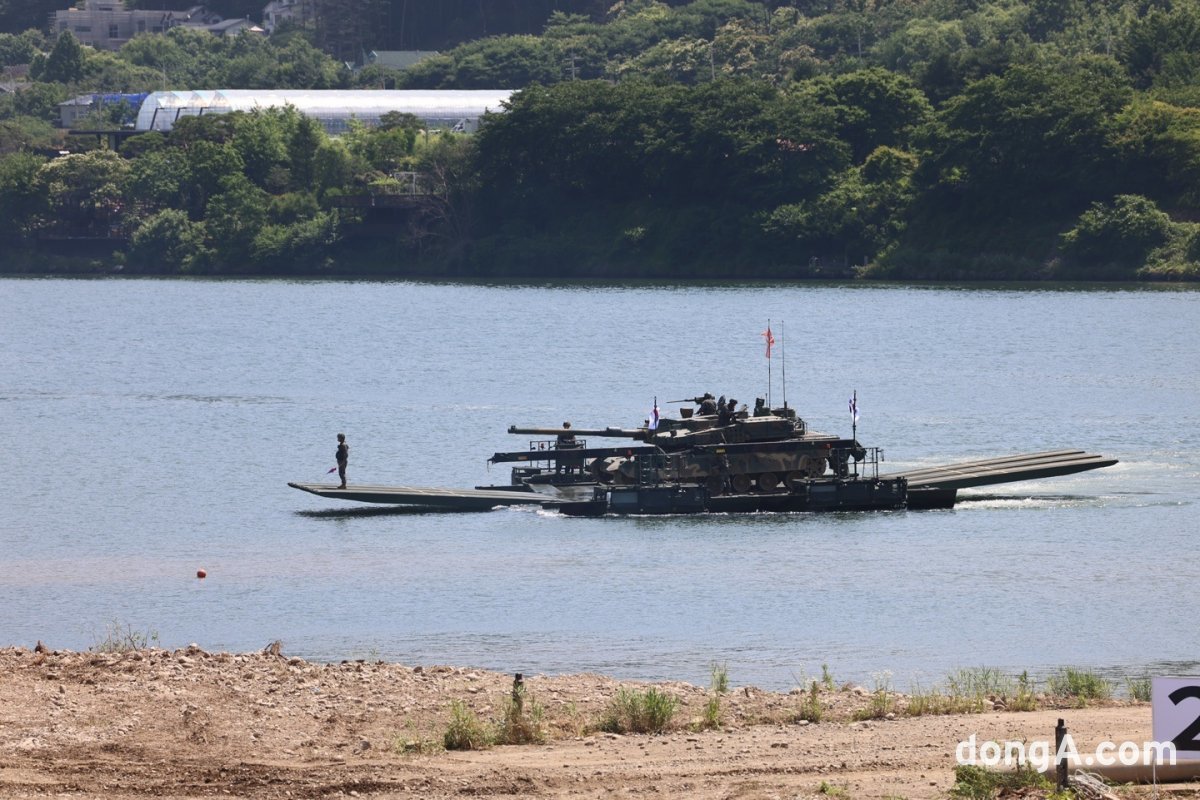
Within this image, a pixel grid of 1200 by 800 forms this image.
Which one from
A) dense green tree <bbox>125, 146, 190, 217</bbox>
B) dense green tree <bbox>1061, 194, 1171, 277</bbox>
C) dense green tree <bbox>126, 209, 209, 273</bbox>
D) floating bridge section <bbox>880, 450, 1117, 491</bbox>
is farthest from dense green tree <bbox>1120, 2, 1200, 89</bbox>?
floating bridge section <bbox>880, 450, 1117, 491</bbox>

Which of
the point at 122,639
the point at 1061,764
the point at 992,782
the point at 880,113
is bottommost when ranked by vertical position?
the point at 122,639

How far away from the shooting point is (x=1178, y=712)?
21.6 m

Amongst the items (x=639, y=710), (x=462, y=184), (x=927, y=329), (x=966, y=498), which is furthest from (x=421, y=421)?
(x=462, y=184)

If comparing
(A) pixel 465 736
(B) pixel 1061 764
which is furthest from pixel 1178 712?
(A) pixel 465 736

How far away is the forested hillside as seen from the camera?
131625mm

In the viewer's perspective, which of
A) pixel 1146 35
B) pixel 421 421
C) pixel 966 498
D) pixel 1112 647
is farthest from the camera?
pixel 1146 35

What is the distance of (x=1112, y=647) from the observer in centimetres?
3916

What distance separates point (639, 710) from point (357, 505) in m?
31.1

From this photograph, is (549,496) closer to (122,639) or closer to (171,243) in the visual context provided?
(122,639)

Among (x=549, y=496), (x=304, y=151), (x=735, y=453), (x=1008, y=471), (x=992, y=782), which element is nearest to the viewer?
(x=992, y=782)

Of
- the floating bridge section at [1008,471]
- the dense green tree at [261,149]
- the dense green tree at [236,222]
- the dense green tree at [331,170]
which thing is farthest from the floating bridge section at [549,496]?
the dense green tree at [261,149]

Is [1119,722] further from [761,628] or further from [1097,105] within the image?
[1097,105]

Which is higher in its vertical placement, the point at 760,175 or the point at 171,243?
the point at 760,175

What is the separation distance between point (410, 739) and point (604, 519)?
92.2 ft
